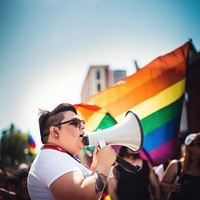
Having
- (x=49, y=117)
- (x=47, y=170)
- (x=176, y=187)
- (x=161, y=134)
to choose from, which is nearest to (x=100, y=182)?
(x=47, y=170)

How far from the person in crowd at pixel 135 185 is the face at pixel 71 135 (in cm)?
182

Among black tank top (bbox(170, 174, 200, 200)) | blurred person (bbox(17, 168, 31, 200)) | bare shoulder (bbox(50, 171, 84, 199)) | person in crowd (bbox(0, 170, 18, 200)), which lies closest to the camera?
bare shoulder (bbox(50, 171, 84, 199))

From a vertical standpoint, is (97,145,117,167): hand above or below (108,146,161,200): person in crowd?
above

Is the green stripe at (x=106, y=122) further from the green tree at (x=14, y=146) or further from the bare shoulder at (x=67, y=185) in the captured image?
the green tree at (x=14, y=146)

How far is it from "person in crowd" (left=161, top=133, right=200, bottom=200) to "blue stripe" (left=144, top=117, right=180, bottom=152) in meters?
0.78

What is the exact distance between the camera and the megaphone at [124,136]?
5.62ft

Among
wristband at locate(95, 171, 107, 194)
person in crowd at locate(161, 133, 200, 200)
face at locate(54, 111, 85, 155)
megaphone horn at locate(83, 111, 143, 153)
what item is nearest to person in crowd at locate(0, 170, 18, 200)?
person in crowd at locate(161, 133, 200, 200)

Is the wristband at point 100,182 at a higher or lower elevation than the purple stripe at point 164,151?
higher

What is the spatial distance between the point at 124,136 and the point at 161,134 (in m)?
2.49

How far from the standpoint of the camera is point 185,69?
14.0ft

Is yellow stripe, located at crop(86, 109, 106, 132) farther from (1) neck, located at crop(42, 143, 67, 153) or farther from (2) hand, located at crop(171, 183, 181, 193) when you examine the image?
(1) neck, located at crop(42, 143, 67, 153)

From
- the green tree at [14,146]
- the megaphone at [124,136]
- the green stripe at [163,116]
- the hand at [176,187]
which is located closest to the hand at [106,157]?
the megaphone at [124,136]

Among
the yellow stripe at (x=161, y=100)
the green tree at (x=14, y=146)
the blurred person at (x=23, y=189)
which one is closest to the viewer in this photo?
the blurred person at (x=23, y=189)

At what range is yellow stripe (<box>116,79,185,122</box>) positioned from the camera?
421 centimetres
